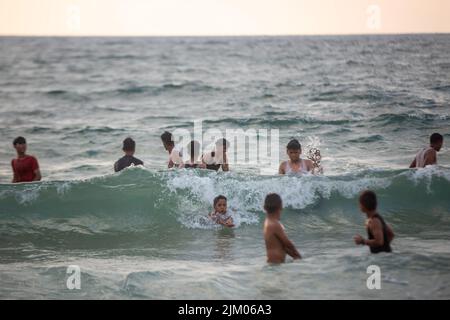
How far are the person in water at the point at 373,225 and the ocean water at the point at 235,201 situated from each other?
26 cm

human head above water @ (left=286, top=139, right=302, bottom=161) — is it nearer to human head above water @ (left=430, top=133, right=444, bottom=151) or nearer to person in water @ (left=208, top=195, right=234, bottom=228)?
person in water @ (left=208, top=195, right=234, bottom=228)

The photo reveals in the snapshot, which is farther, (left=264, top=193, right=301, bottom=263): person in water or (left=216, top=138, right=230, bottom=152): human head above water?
(left=216, top=138, right=230, bottom=152): human head above water

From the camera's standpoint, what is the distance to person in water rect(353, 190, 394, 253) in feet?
22.6

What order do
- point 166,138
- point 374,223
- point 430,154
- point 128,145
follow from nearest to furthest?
1. point 374,223
2. point 430,154
3. point 166,138
4. point 128,145

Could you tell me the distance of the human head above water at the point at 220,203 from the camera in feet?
33.3

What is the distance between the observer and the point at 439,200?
11258 millimetres

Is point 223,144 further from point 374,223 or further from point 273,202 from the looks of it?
point 374,223

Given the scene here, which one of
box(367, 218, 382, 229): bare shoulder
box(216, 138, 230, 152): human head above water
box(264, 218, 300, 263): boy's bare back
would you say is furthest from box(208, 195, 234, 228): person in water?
box(367, 218, 382, 229): bare shoulder

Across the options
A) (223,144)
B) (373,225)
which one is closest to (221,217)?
(223,144)

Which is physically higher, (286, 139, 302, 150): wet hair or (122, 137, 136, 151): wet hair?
(122, 137, 136, 151): wet hair

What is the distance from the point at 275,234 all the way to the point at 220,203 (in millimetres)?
2845

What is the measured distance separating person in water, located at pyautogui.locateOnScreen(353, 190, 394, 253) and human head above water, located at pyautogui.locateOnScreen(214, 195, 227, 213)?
131 inches

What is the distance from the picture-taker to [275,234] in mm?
7457
